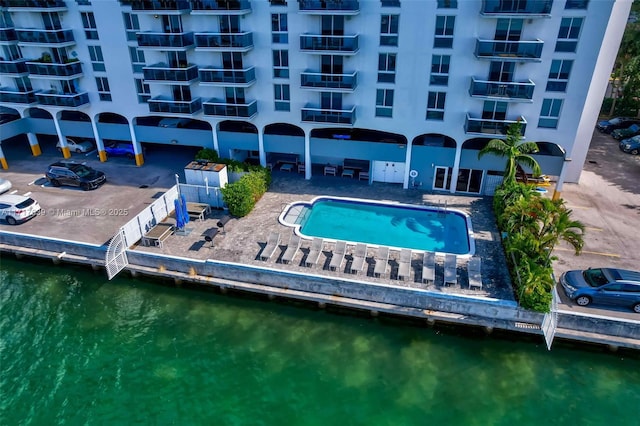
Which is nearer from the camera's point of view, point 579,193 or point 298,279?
point 298,279

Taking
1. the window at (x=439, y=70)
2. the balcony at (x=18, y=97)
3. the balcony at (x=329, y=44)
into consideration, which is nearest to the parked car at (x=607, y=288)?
the window at (x=439, y=70)

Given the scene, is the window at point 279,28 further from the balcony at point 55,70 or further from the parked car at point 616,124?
the parked car at point 616,124

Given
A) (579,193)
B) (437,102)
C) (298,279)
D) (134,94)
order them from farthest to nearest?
(134,94) → (579,193) → (437,102) → (298,279)

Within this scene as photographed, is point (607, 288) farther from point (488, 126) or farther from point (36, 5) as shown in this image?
point (36, 5)

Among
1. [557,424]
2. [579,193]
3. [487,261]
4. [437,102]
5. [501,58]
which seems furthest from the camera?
[579,193]

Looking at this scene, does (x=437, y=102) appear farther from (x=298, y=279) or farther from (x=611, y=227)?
(x=298, y=279)

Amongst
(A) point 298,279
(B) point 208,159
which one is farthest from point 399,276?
(B) point 208,159

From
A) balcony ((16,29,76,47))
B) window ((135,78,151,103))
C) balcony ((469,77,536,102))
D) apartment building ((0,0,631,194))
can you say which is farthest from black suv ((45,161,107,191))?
balcony ((469,77,536,102))

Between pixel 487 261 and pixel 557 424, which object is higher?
pixel 487 261
